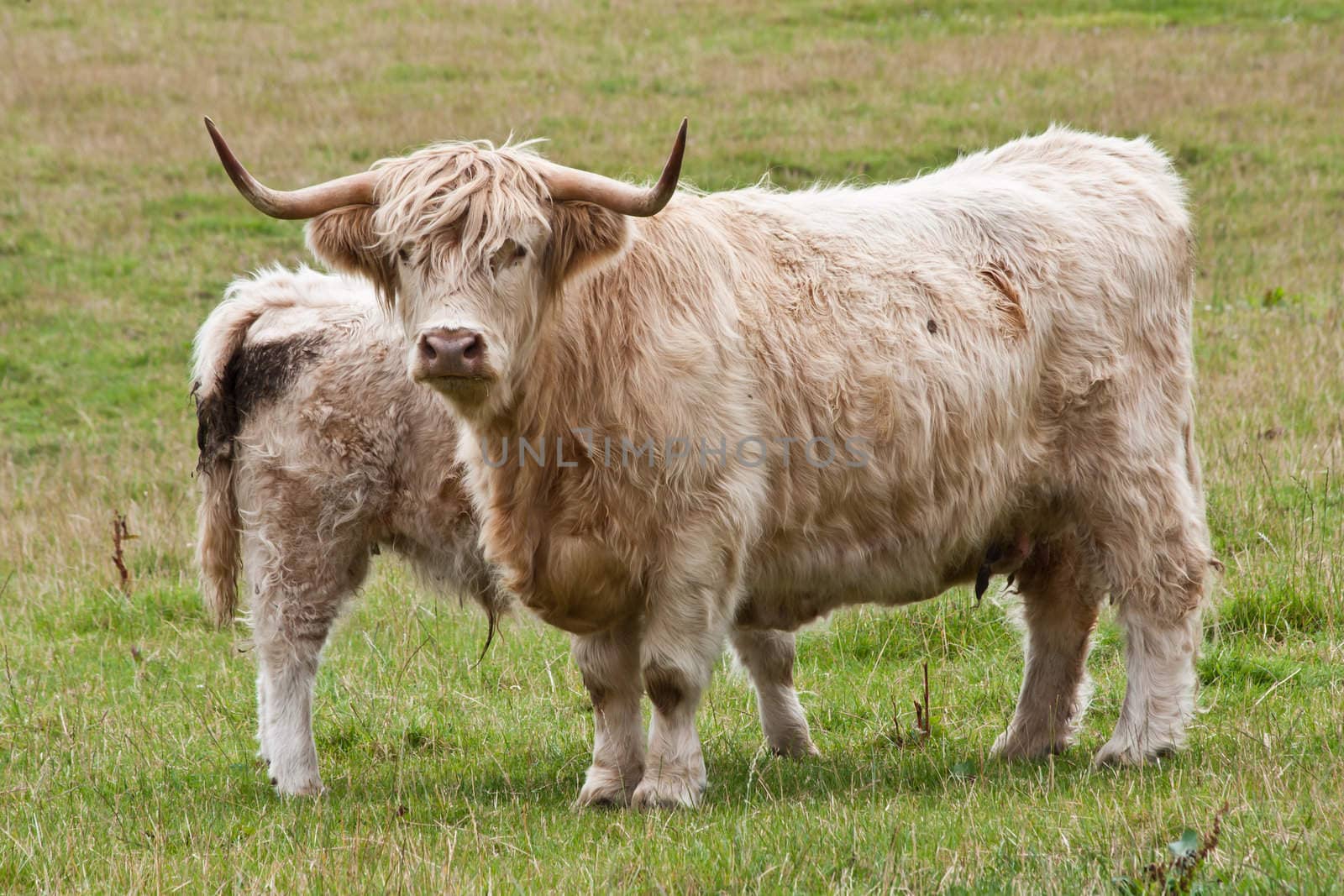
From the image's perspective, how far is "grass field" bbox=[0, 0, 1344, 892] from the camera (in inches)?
151

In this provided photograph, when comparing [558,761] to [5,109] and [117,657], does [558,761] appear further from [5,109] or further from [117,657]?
[5,109]

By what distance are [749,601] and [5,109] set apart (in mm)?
15999

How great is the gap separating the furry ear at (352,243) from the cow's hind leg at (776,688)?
1.79m

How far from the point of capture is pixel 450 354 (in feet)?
13.2

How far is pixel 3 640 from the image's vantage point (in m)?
6.75

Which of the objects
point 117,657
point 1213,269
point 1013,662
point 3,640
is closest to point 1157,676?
point 1013,662

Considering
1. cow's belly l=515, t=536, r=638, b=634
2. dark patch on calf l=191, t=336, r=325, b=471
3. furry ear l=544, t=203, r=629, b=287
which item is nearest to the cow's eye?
furry ear l=544, t=203, r=629, b=287

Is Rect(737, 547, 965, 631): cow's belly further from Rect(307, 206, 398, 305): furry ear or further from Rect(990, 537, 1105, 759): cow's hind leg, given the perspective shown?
Rect(307, 206, 398, 305): furry ear

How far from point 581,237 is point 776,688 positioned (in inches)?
75.1

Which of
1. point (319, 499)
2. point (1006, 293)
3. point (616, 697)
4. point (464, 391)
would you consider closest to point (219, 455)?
point (319, 499)

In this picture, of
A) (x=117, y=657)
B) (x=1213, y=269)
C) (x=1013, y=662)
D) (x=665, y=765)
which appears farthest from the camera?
(x=1213, y=269)

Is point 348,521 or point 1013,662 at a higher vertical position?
point 348,521

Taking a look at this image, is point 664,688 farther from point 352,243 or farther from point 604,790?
point 352,243

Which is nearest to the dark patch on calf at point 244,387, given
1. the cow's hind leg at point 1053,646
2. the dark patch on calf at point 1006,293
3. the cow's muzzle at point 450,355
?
the cow's muzzle at point 450,355
